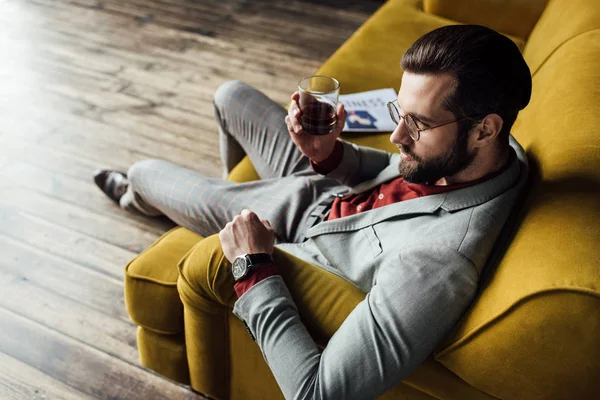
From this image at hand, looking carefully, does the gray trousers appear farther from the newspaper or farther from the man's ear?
the man's ear

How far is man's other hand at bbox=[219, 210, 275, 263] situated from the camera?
1.22 metres

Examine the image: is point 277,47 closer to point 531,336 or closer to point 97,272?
point 97,272

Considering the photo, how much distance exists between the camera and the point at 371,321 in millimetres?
1046

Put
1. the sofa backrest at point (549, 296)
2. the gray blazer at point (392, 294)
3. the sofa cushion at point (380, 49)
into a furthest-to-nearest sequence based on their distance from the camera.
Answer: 1. the sofa cushion at point (380, 49)
2. the gray blazer at point (392, 294)
3. the sofa backrest at point (549, 296)

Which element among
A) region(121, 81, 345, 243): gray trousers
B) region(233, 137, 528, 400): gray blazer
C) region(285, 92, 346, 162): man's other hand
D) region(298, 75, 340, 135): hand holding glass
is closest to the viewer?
region(233, 137, 528, 400): gray blazer

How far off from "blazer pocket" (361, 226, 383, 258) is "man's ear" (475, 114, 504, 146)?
0.97ft

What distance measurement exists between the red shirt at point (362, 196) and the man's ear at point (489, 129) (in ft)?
0.30

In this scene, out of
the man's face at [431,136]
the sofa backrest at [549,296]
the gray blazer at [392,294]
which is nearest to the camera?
the sofa backrest at [549,296]

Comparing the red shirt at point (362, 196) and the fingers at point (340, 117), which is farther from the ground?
the fingers at point (340, 117)

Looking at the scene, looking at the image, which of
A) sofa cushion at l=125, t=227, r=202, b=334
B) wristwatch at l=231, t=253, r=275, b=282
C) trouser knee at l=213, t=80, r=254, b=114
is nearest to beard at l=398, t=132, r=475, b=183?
wristwatch at l=231, t=253, r=275, b=282

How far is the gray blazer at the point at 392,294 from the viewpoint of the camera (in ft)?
3.40

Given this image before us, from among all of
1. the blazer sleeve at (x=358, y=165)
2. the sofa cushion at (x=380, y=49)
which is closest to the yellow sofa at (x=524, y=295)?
the blazer sleeve at (x=358, y=165)

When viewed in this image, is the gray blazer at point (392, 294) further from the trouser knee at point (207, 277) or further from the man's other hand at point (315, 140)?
the man's other hand at point (315, 140)

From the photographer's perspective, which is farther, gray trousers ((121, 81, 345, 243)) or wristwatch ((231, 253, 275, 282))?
gray trousers ((121, 81, 345, 243))
